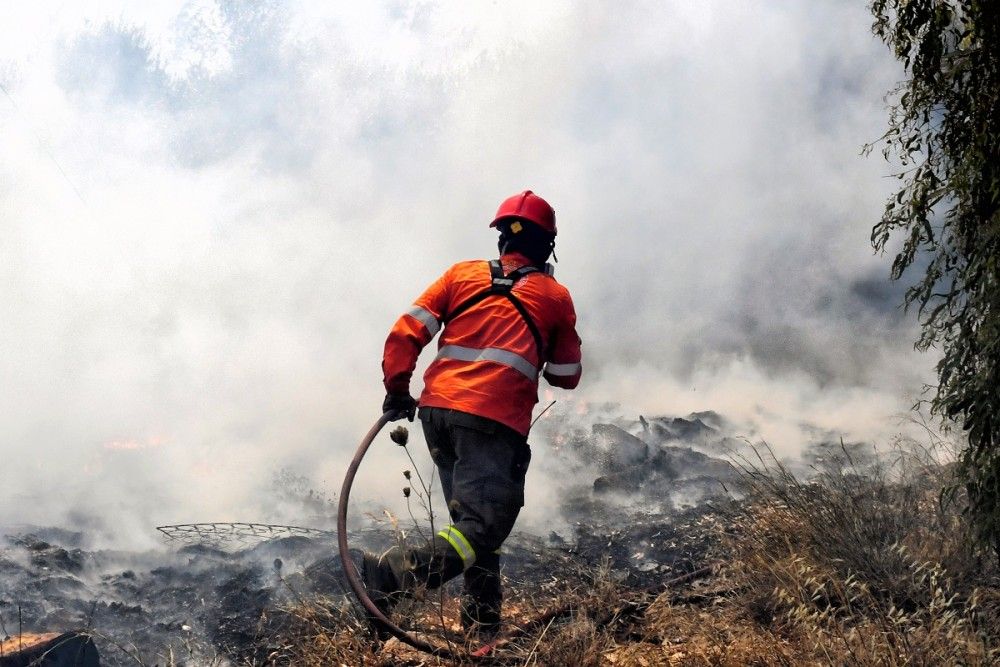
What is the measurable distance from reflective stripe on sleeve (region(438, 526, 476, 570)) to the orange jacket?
0.60m

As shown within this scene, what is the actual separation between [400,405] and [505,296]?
2.57 feet

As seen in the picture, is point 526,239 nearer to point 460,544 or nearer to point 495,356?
point 495,356

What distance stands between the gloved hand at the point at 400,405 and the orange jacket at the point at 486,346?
0.04 meters

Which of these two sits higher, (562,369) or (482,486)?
(562,369)

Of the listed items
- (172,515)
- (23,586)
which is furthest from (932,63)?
(172,515)

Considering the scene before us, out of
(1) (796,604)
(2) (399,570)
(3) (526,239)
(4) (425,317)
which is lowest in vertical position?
(1) (796,604)

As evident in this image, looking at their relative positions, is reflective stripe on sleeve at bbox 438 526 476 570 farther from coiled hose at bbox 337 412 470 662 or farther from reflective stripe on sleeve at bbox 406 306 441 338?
reflective stripe on sleeve at bbox 406 306 441 338

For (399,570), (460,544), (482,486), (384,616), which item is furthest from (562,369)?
(384,616)

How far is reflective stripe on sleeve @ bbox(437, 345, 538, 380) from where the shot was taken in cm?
428

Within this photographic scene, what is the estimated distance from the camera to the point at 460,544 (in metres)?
3.80

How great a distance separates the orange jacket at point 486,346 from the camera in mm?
4230

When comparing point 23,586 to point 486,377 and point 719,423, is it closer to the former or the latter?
point 486,377

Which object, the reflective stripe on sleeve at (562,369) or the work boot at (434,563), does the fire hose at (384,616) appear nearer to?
the work boot at (434,563)

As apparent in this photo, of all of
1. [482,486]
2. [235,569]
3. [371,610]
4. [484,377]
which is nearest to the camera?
[371,610]
